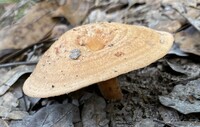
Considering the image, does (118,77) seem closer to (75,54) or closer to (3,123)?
(75,54)

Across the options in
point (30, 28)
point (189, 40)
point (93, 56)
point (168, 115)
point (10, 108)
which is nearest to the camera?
point (93, 56)

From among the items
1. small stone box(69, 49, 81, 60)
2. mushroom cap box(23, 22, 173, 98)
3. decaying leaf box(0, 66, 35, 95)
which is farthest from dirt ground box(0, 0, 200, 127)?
small stone box(69, 49, 81, 60)

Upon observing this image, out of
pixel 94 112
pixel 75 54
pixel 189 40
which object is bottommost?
pixel 189 40

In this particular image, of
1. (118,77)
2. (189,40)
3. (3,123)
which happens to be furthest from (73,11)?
(3,123)

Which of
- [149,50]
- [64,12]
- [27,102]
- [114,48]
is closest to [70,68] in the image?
[114,48]

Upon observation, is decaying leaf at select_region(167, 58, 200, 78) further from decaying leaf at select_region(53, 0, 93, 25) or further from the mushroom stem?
decaying leaf at select_region(53, 0, 93, 25)

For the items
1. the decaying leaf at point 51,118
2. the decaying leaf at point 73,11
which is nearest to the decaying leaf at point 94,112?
the decaying leaf at point 51,118

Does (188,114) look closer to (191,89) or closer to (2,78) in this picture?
(191,89)
